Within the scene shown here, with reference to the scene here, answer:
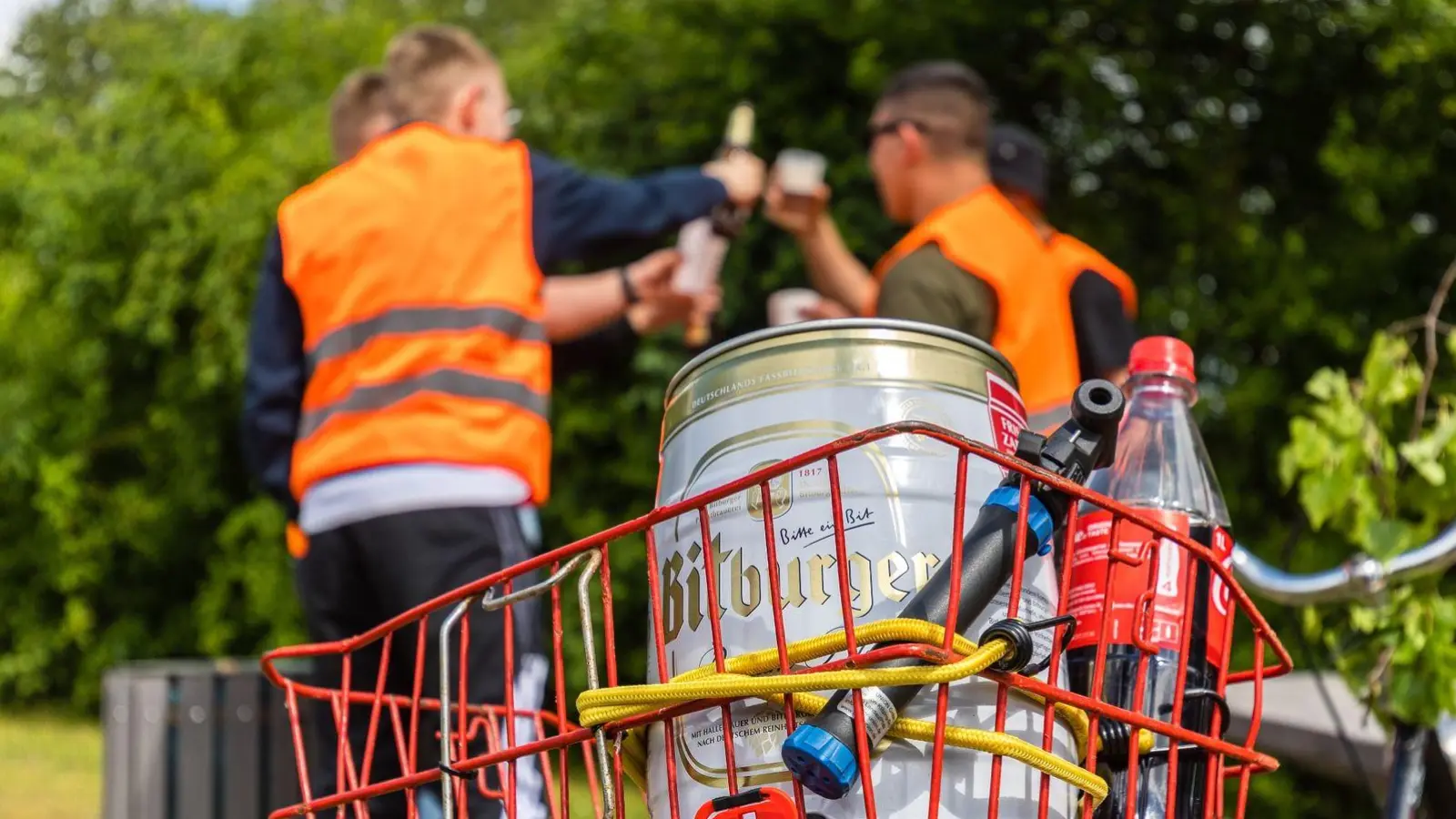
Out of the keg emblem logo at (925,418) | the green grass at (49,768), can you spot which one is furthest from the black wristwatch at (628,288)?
the keg emblem logo at (925,418)

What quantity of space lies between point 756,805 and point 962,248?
2.03m

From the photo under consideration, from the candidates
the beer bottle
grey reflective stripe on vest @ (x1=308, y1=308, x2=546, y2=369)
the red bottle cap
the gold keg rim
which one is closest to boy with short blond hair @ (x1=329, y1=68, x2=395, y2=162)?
the beer bottle

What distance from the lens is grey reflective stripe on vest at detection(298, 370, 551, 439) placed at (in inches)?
111

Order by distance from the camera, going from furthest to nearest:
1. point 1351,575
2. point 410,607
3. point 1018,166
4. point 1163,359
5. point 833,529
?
point 1018,166, point 410,607, point 1351,575, point 1163,359, point 833,529

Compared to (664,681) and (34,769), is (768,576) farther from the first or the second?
(34,769)

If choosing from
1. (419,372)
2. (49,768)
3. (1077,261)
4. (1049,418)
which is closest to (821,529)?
(1049,418)

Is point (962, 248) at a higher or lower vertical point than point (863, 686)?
higher

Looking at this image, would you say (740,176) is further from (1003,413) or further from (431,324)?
(1003,413)

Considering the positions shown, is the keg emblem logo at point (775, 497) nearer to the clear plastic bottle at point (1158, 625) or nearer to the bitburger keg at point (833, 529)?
the bitburger keg at point (833, 529)

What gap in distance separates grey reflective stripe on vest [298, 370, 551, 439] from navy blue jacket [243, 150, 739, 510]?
1.04ft

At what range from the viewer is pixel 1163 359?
1.47 m

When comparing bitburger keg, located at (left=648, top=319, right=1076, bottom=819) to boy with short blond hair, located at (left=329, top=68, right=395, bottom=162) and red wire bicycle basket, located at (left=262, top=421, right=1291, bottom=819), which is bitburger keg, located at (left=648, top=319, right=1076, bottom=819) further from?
boy with short blond hair, located at (left=329, top=68, right=395, bottom=162)

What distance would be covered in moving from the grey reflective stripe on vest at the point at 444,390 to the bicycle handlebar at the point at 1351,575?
4.45 feet

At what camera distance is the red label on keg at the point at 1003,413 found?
1228 mm
